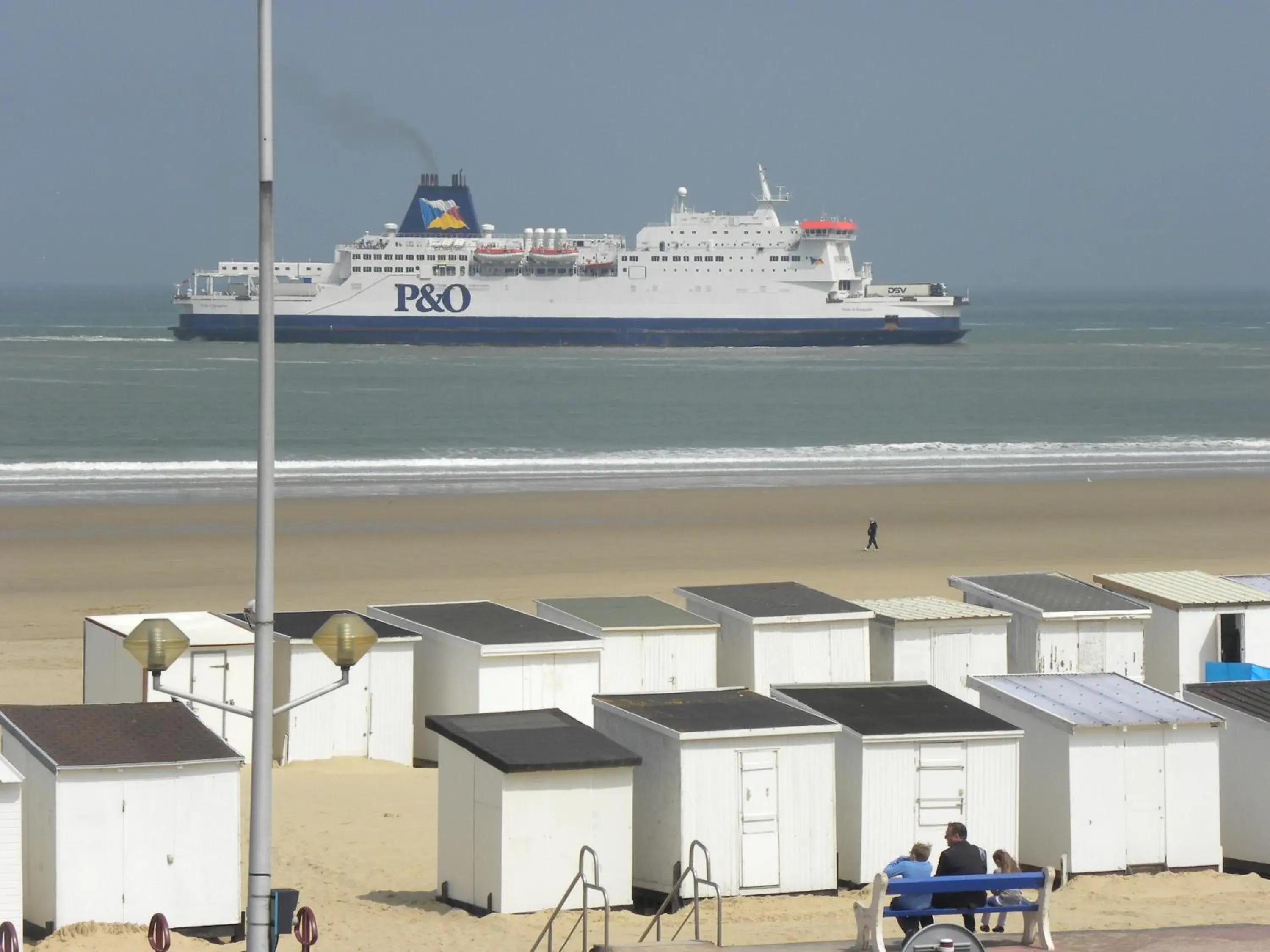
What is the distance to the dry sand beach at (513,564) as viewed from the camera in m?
7.36

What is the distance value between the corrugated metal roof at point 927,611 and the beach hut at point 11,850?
202 inches

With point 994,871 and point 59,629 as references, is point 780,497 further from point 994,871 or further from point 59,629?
point 994,871

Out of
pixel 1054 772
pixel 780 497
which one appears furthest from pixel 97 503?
pixel 1054 772

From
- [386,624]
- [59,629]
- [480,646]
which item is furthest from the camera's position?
[59,629]

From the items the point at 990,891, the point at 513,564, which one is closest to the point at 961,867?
the point at 990,891

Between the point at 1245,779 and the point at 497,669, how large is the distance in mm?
3772

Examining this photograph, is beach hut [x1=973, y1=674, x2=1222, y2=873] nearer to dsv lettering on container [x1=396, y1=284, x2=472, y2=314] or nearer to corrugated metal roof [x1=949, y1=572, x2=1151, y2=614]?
corrugated metal roof [x1=949, y1=572, x2=1151, y2=614]

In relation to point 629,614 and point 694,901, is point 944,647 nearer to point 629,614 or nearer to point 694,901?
point 629,614

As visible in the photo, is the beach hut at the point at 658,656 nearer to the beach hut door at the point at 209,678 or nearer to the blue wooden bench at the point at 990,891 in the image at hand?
the beach hut door at the point at 209,678

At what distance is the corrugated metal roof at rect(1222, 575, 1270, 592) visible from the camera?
36.8 ft

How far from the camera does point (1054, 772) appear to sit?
7906 millimetres

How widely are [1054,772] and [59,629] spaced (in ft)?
30.7

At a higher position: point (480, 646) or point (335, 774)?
point (480, 646)

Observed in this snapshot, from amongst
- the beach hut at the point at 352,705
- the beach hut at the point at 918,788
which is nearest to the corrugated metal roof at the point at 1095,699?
the beach hut at the point at 918,788
